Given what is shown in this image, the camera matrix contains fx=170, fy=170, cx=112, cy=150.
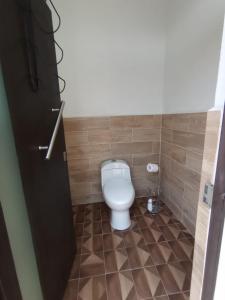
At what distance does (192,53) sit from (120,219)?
5.69 ft

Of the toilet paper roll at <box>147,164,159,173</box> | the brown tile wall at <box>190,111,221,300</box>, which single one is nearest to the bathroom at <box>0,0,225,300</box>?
the brown tile wall at <box>190,111,221,300</box>

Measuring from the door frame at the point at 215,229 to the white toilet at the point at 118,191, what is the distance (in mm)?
1020

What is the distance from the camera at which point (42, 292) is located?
0.88 metres

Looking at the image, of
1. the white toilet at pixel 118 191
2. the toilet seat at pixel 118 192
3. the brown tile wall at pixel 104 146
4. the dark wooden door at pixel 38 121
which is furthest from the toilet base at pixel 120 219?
the dark wooden door at pixel 38 121

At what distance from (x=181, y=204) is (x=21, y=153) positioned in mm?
1691

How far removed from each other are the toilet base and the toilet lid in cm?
19

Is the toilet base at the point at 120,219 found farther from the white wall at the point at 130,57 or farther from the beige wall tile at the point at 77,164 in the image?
the white wall at the point at 130,57

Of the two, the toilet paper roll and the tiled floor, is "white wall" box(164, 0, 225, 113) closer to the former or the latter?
the toilet paper roll

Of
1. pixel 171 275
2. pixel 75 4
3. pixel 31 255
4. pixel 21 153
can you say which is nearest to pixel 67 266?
pixel 31 255

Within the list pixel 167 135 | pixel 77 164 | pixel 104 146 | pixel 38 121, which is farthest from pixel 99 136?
pixel 38 121

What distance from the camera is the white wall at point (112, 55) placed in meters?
1.79

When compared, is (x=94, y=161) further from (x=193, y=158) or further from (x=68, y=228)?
(x=193, y=158)

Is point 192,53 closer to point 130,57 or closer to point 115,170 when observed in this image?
point 130,57

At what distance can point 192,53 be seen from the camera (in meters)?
1.54
